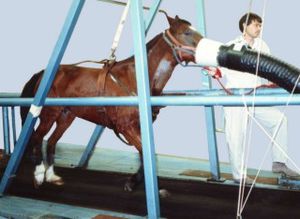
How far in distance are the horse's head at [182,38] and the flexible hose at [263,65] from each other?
504 millimetres

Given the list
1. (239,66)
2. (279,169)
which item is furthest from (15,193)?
(279,169)

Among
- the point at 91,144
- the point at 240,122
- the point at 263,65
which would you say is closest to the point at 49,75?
the point at 263,65

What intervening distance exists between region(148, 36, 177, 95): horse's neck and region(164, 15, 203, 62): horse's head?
0.37 feet

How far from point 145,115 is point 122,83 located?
106 centimetres

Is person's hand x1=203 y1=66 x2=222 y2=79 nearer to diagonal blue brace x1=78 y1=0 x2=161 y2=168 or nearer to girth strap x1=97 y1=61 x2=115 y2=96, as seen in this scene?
girth strap x1=97 y1=61 x2=115 y2=96

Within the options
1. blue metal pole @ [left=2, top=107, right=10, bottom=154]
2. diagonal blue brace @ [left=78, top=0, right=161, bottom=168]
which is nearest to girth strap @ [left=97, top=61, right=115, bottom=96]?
diagonal blue brace @ [left=78, top=0, right=161, bottom=168]

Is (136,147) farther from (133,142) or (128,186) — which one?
(128,186)

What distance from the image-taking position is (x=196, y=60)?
328 cm

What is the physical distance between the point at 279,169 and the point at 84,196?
2.07 metres

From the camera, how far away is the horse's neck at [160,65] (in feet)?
11.9

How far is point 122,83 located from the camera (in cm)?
364

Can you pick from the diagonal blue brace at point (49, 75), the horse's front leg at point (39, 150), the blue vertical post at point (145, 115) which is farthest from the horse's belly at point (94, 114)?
the blue vertical post at point (145, 115)

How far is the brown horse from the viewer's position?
351cm

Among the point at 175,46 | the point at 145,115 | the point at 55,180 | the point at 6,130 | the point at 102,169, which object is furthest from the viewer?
the point at 6,130
